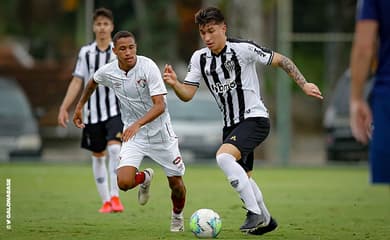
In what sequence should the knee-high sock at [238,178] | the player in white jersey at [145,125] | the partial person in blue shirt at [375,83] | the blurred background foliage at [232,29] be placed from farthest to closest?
1. the blurred background foliage at [232,29]
2. the player in white jersey at [145,125]
3. the knee-high sock at [238,178]
4. the partial person in blue shirt at [375,83]

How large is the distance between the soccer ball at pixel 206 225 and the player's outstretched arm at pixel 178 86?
1074 millimetres

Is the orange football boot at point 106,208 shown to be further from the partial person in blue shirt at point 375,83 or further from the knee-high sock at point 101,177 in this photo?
the partial person in blue shirt at point 375,83

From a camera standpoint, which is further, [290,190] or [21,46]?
[21,46]

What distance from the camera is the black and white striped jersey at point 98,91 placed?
1293cm

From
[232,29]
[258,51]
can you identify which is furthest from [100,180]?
[232,29]

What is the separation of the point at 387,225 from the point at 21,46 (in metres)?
32.8

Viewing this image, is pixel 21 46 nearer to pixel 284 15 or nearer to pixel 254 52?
pixel 284 15

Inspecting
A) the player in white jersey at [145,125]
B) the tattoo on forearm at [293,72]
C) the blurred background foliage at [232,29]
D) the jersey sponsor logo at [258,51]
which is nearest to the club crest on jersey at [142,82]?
the player in white jersey at [145,125]

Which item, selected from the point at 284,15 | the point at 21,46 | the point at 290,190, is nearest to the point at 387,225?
the point at 290,190

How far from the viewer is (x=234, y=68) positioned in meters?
10.2

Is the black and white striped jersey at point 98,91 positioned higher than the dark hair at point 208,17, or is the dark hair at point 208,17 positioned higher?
the dark hair at point 208,17

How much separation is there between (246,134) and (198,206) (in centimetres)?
392

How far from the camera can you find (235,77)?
10.2 m

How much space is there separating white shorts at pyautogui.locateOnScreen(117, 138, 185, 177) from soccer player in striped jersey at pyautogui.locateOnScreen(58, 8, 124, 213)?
7.34ft
